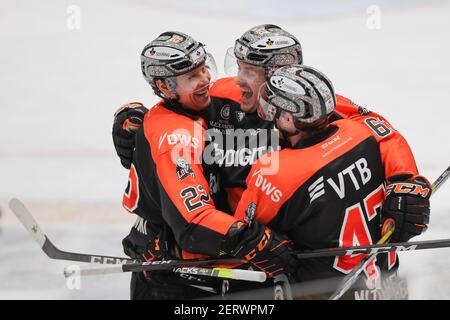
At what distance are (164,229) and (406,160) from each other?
109 cm

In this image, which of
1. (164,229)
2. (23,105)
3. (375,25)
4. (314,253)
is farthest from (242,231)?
(375,25)

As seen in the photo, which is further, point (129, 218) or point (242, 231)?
point (129, 218)

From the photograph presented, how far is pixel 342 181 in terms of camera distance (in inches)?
121

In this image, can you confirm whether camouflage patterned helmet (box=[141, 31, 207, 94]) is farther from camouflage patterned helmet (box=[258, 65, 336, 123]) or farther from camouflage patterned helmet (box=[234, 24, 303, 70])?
camouflage patterned helmet (box=[258, 65, 336, 123])

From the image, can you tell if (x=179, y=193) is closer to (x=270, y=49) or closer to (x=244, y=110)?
(x=244, y=110)

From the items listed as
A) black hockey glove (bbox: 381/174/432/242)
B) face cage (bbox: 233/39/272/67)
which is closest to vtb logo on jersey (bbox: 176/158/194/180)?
face cage (bbox: 233/39/272/67)

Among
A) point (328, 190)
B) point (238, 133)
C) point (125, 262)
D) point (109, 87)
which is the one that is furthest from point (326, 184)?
point (109, 87)

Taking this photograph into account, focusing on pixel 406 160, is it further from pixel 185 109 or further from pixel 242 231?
pixel 185 109

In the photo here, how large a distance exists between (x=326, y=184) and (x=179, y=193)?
23.4 inches

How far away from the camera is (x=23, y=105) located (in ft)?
21.4

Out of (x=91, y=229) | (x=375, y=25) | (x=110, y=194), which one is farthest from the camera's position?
(x=375, y=25)

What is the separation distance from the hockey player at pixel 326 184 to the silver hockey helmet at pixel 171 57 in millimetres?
457

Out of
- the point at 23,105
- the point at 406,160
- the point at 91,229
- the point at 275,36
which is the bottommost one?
the point at 91,229

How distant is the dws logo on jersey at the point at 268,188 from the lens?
3.09 meters
